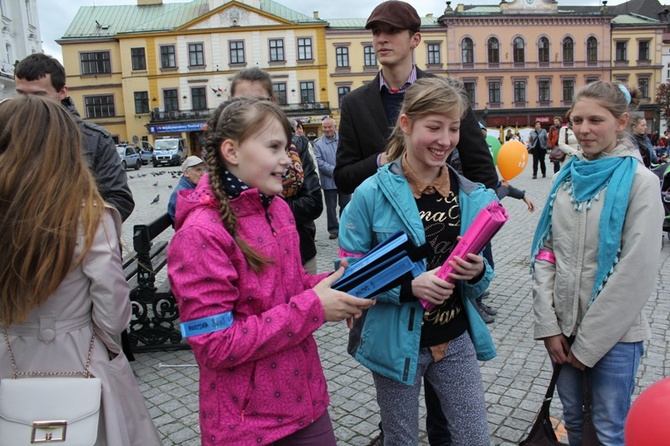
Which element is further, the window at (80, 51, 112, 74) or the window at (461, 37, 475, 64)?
the window at (461, 37, 475, 64)

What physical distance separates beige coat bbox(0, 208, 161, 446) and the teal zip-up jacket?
3.00ft

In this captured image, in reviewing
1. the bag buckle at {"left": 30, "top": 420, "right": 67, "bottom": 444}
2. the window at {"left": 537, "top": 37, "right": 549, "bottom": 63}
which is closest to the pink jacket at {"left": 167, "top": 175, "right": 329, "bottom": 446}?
the bag buckle at {"left": 30, "top": 420, "right": 67, "bottom": 444}

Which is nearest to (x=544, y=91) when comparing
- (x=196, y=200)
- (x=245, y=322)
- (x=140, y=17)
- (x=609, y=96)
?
(x=140, y=17)

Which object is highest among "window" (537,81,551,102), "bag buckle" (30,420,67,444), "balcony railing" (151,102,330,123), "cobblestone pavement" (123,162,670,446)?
"window" (537,81,551,102)

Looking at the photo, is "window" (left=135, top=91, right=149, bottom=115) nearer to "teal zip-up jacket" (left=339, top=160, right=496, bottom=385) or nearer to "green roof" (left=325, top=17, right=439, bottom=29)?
"green roof" (left=325, top=17, right=439, bottom=29)

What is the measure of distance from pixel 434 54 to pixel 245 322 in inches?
1995

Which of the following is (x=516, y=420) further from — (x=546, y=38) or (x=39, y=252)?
(x=546, y=38)

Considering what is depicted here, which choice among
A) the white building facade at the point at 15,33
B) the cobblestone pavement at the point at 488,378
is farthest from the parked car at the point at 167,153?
the cobblestone pavement at the point at 488,378

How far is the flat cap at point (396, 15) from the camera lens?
2775 millimetres

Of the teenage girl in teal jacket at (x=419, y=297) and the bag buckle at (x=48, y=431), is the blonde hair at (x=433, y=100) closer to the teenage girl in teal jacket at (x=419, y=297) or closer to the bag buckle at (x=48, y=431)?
the teenage girl in teal jacket at (x=419, y=297)

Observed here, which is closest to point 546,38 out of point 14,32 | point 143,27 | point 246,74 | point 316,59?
point 316,59

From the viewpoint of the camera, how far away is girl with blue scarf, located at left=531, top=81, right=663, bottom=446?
218 centimetres

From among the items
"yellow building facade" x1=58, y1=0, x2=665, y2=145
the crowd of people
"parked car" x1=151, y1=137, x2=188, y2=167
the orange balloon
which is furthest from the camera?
"yellow building facade" x1=58, y1=0, x2=665, y2=145

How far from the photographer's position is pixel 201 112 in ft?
152
